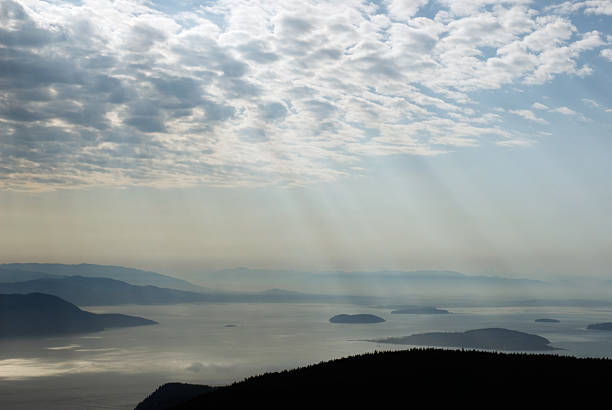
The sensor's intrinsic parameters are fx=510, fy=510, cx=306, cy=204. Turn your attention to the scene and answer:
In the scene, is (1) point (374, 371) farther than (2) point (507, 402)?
Yes

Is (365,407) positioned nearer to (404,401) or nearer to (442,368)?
(404,401)

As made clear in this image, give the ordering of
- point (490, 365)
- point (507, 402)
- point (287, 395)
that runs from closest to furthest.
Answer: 1. point (507, 402)
2. point (490, 365)
3. point (287, 395)

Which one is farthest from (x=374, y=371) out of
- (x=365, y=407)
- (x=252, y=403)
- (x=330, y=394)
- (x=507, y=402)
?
(x=507, y=402)

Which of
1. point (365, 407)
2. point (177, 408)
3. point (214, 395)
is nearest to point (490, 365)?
point (365, 407)

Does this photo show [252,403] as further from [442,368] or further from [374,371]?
[442,368]

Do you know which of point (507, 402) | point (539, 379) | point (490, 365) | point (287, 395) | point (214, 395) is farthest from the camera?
point (214, 395)

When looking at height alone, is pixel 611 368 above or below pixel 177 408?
above
